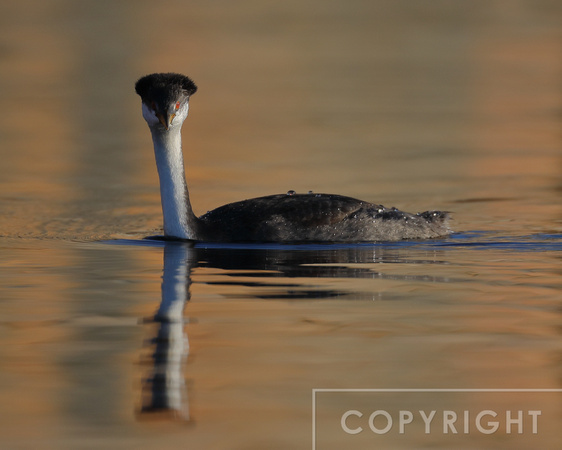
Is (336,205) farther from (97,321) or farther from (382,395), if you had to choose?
(382,395)

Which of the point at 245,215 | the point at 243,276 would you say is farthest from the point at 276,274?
the point at 245,215

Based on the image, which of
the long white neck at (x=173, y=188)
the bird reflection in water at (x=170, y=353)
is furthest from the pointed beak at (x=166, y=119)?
the bird reflection in water at (x=170, y=353)

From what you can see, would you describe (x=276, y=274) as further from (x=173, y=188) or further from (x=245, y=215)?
(x=173, y=188)

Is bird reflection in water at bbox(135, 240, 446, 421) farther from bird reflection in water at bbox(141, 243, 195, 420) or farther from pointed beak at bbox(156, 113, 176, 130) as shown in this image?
pointed beak at bbox(156, 113, 176, 130)

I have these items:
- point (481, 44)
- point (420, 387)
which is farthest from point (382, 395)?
point (481, 44)

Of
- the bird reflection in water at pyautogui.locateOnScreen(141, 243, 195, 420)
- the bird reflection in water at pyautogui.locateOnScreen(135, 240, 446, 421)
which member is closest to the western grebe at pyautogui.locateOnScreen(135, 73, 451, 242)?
the bird reflection in water at pyautogui.locateOnScreen(135, 240, 446, 421)

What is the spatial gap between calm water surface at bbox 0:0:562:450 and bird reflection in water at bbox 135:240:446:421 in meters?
0.03

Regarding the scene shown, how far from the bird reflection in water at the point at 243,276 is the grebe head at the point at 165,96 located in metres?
1.39

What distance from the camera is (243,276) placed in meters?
12.2

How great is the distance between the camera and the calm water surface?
294 inches

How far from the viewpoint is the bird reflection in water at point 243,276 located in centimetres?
795

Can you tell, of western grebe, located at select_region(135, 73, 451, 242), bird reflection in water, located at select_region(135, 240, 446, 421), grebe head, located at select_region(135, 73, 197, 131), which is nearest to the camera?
bird reflection in water, located at select_region(135, 240, 446, 421)

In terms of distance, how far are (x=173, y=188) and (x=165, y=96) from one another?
1.10m

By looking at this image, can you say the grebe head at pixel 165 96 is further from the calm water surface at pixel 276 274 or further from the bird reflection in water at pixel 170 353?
the bird reflection in water at pixel 170 353
